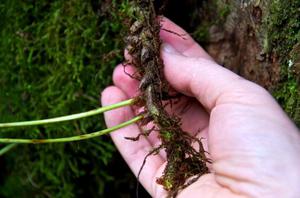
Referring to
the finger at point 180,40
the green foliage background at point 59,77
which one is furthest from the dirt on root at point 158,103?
the green foliage background at point 59,77

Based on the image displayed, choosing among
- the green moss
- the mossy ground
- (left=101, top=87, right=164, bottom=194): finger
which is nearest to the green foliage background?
the mossy ground

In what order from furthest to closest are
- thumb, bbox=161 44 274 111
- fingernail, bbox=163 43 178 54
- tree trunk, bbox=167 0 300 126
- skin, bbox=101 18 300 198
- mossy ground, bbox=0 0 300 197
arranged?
mossy ground, bbox=0 0 300 197
fingernail, bbox=163 43 178 54
tree trunk, bbox=167 0 300 126
thumb, bbox=161 44 274 111
skin, bbox=101 18 300 198

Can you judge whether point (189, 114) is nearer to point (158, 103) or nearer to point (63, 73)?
point (158, 103)

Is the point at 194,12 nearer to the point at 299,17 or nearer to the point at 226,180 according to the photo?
the point at 299,17

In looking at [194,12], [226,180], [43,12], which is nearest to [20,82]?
[43,12]

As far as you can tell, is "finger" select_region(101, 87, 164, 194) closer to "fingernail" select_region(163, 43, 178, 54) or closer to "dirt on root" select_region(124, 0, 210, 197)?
"dirt on root" select_region(124, 0, 210, 197)

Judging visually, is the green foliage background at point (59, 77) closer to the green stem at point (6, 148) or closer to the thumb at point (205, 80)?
the green stem at point (6, 148)

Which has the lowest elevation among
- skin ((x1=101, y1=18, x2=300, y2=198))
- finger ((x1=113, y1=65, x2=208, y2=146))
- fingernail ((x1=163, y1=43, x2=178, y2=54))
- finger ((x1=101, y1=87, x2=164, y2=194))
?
finger ((x1=101, y1=87, x2=164, y2=194))

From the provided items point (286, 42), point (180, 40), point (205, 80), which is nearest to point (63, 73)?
point (180, 40)
